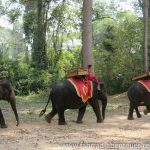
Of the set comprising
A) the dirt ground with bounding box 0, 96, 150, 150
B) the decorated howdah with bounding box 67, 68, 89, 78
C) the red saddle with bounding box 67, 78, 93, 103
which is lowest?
the dirt ground with bounding box 0, 96, 150, 150

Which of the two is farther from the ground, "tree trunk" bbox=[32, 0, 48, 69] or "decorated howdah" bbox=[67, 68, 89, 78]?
"tree trunk" bbox=[32, 0, 48, 69]

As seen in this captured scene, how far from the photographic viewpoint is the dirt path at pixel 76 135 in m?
8.85

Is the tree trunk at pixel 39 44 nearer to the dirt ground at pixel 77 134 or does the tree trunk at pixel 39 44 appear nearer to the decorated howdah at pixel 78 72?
the dirt ground at pixel 77 134

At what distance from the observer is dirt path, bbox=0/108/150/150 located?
8.85m

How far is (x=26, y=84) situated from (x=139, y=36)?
7.23m

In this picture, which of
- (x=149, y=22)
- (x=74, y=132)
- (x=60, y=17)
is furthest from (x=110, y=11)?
(x=74, y=132)

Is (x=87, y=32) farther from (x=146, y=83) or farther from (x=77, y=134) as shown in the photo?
(x=77, y=134)

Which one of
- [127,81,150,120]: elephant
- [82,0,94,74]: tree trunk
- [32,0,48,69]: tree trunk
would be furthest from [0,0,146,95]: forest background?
[127,81,150,120]: elephant

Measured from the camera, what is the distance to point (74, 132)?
35.4ft

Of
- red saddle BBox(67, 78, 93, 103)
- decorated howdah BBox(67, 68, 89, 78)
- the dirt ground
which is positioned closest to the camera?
the dirt ground

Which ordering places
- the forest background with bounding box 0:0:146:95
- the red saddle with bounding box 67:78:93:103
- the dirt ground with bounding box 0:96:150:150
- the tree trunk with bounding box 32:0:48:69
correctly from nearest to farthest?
the dirt ground with bounding box 0:96:150:150 → the red saddle with bounding box 67:78:93:103 → the forest background with bounding box 0:0:146:95 → the tree trunk with bounding box 32:0:48:69

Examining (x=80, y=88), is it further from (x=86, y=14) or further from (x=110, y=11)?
(x=110, y=11)

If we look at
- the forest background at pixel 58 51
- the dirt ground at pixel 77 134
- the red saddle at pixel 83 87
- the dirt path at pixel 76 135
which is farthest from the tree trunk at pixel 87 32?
the forest background at pixel 58 51

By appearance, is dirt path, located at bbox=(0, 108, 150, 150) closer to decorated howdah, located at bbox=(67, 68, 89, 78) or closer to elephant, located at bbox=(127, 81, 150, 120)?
elephant, located at bbox=(127, 81, 150, 120)
